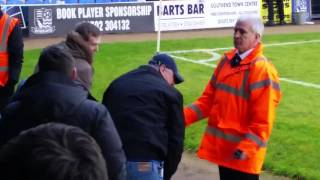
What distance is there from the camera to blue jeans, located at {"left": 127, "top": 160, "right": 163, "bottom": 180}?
4945 millimetres

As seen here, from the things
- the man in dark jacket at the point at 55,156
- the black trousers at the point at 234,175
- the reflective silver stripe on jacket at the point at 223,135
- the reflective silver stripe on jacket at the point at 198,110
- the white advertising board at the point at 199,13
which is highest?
the white advertising board at the point at 199,13

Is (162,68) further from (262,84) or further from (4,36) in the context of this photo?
(4,36)

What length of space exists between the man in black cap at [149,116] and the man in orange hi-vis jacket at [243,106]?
1.28 feet

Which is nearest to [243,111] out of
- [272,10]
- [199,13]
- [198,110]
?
[198,110]

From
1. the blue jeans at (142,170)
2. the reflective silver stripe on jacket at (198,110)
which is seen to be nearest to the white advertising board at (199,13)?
the reflective silver stripe on jacket at (198,110)

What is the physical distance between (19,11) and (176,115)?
22094 millimetres

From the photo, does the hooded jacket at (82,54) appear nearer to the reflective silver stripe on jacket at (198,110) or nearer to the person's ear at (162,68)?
the person's ear at (162,68)

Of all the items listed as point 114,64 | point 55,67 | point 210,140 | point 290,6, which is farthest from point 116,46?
Result: point 55,67

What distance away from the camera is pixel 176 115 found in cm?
490

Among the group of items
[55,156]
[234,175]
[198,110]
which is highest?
[55,156]

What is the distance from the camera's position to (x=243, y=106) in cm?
509

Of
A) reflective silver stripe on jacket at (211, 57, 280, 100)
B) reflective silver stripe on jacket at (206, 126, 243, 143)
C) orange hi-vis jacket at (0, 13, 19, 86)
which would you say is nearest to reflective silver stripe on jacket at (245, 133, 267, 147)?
reflective silver stripe on jacket at (206, 126, 243, 143)

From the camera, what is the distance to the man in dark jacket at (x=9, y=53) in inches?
276

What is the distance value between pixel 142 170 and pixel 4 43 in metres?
2.70
